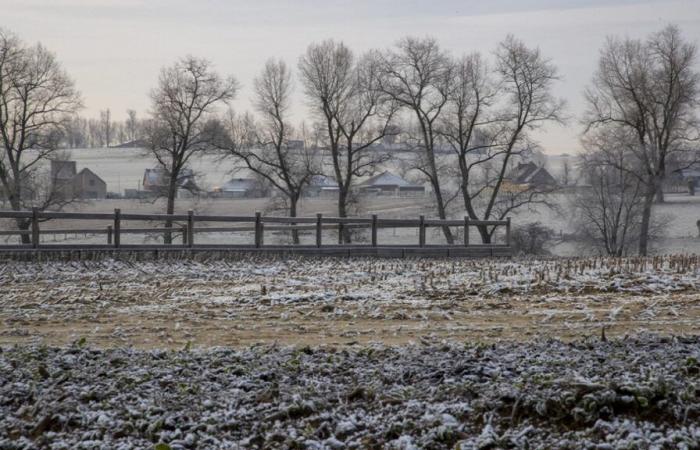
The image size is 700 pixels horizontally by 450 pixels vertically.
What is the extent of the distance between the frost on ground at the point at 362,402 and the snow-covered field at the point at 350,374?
15 mm

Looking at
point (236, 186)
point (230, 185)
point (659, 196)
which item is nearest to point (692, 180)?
point (659, 196)

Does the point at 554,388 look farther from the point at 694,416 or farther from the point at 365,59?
the point at 365,59

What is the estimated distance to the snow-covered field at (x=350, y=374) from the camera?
18.3ft

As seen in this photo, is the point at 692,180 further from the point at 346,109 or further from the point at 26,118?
the point at 26,118

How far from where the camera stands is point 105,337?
10.1 m

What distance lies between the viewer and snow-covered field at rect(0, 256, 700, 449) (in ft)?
18.3

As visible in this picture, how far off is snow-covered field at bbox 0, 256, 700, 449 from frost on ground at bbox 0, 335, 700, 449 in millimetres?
Result: 15

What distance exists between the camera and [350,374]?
22.5ft

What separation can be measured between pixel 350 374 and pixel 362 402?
73cm

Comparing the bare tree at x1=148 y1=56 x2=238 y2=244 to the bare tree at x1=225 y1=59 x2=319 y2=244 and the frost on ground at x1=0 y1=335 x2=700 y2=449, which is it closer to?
the bare tree at x1=225 y1=59 x2=319 y2=244

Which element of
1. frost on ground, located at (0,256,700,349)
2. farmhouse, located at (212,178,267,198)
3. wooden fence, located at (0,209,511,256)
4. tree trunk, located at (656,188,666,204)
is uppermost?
farmhouse, located at (212,178,267,198)

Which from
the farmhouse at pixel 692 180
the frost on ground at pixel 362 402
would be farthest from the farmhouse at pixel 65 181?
the farmhouse at pixel 692 180

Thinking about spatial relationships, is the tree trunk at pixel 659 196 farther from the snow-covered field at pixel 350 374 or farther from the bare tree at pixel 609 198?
the snow-covered field at pixel 350 374

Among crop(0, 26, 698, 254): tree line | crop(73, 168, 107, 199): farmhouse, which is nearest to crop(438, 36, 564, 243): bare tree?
crop(0, 26, 698, 254): tree line
